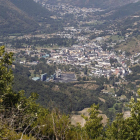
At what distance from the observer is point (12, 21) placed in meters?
86.4

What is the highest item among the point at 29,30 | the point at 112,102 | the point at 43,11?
the point at 43,11

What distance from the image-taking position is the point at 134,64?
1794 inches

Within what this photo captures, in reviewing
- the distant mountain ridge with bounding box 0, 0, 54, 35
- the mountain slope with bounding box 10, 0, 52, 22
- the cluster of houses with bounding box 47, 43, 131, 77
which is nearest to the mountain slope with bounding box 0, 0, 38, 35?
the distant mountain ridge with bounding box 0, 0, 54, 35

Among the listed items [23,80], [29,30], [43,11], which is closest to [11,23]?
[29,30]

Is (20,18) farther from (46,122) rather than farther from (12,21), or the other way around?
(46,122)

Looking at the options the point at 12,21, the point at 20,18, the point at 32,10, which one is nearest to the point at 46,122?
the point at 12,21

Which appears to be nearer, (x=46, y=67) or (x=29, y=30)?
(x=46, y=67)

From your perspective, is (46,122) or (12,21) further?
(12,21)

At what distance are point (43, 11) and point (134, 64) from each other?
75264 mm

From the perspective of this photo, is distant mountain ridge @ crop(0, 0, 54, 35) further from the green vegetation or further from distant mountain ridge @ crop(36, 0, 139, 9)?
the green vegetation

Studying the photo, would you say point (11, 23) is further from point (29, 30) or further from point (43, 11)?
point (43, 11)

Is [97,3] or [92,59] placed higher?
[97,3]

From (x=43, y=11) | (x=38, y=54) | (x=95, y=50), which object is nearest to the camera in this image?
(x=38, y=54)

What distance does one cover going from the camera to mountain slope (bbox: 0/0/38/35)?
79.9 metres
